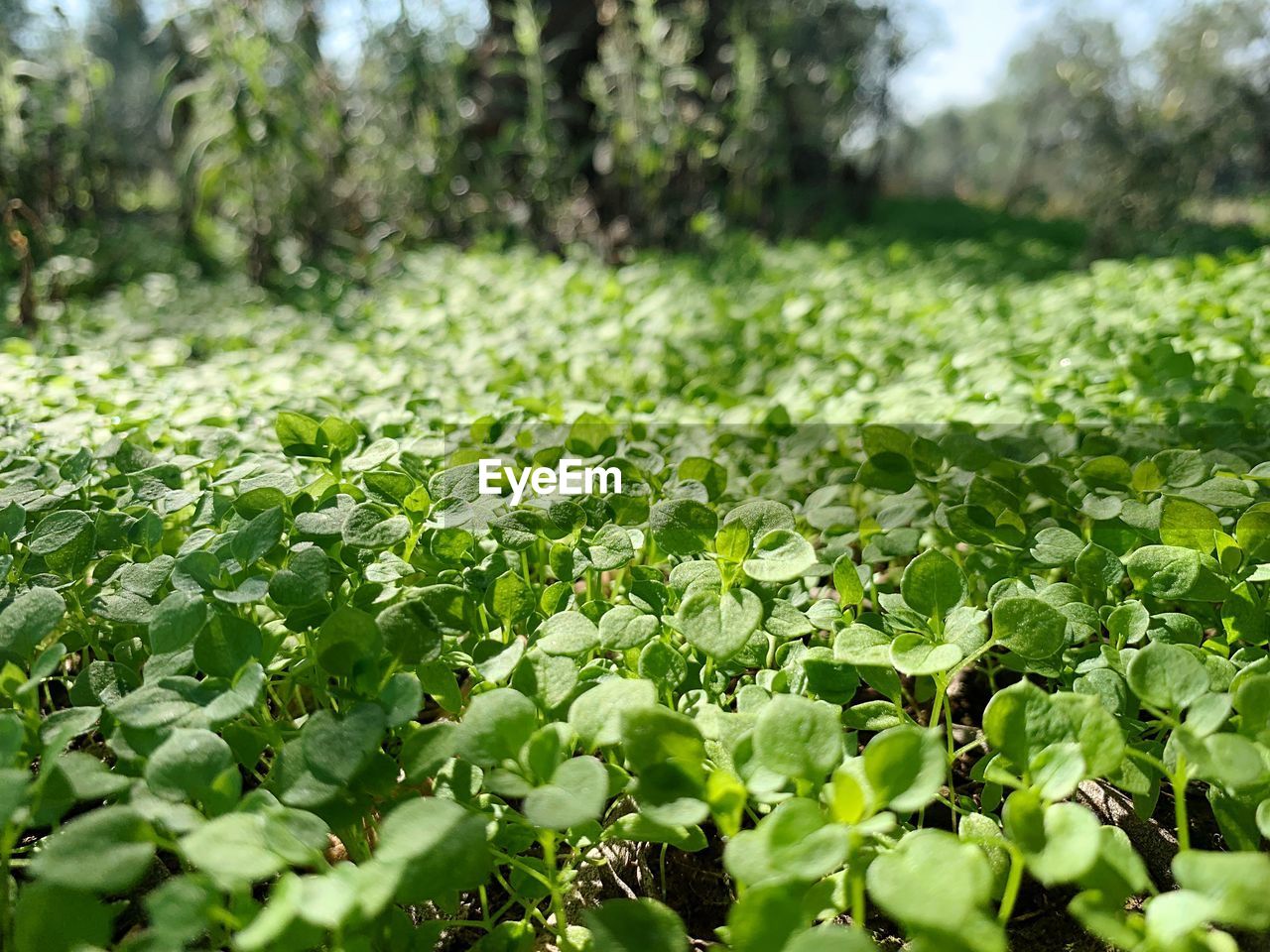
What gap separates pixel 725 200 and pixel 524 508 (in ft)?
19.9

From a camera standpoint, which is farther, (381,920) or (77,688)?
(77,688)

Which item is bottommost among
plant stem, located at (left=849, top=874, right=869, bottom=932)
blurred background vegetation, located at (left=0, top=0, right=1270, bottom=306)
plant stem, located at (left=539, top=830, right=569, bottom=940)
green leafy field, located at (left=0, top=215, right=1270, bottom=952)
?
plant stem, located at (left=539, top=830, right=569, bottom=940)

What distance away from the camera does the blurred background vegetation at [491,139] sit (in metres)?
5.03

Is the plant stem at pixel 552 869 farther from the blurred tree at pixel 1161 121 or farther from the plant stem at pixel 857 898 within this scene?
the blurred tree at pixel 1161 121

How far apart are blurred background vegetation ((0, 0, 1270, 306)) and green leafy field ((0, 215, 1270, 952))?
114 inches

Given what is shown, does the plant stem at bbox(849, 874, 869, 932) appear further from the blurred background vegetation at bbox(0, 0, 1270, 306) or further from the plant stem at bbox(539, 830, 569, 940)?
the blurred background vegetation at bbox(0, 0, 1270, 306)

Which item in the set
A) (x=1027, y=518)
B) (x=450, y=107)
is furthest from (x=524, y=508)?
(x=450, y=107)

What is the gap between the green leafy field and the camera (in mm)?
625

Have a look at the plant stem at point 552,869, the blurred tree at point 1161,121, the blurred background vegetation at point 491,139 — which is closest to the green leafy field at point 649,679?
the plant stem at point 552,869

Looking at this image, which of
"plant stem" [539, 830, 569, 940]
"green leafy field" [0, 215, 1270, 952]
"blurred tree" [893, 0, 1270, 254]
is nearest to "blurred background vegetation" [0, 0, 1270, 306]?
"blurred tree" [893, 0, 1270, 254]

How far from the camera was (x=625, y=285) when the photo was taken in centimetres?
364

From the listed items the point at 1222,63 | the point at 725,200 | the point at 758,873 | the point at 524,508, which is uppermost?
the point at 1222,63

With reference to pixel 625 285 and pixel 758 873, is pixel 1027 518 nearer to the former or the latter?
pixel 758 873

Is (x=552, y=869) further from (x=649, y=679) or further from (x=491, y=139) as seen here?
(x=491, y=139)
